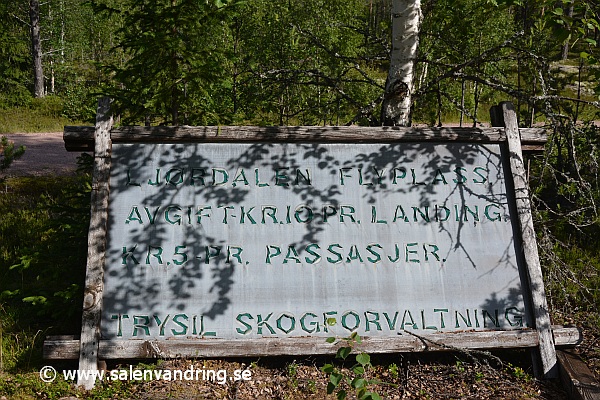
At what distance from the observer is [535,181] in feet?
26.5

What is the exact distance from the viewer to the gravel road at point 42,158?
10231 millimetres

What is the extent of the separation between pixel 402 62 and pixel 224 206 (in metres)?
2.47

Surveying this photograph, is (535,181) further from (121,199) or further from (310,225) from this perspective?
(121,199)

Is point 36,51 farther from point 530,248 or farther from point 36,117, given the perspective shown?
point 530,248

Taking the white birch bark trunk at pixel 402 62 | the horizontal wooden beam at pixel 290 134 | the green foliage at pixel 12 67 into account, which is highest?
the green foliage at pixel 12 67

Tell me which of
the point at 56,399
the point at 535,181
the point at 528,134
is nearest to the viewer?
the point at 56,399

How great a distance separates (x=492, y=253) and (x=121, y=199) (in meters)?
3.35

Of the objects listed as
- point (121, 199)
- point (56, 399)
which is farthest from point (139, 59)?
point (56, 399)

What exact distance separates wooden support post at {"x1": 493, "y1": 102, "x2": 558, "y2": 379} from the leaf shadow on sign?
0.15 meters

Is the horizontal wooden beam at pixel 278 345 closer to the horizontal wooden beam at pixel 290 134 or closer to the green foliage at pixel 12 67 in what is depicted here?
the horizontal wooden beam at pixel 290 134

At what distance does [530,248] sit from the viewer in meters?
5.01

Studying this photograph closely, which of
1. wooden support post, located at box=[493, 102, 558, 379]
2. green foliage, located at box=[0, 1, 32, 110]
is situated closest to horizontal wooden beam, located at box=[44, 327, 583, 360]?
wooden support post, located at box=[493, 102, 558, 379]

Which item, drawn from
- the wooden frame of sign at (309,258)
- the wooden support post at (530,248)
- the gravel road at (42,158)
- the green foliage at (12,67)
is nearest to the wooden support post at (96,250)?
the wooden frame of sign at (309,258)

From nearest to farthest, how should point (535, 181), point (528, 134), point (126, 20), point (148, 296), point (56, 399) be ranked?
1. point (56, 399)
2. point (148, 296)
3. point (528, 134)
4. point (126, 20)
5. point (535, 181)
